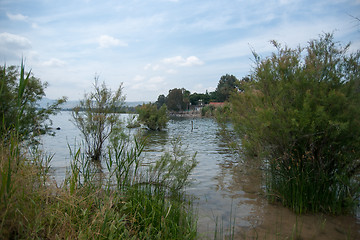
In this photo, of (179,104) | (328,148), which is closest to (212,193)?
(328,148)

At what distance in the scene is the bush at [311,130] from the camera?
15.9ft

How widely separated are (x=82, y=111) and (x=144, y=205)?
34.4 feet

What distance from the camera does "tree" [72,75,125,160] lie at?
12398 mm

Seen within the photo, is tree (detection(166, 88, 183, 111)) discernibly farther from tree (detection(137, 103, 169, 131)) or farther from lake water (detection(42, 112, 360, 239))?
lake water (detection(42, 112, 360, 239))

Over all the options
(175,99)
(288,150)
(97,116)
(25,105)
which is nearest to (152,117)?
(97,116)

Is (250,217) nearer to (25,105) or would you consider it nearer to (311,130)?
(311,130)

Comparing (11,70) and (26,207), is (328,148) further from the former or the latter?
(11,70)

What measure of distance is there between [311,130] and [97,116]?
9974 mm

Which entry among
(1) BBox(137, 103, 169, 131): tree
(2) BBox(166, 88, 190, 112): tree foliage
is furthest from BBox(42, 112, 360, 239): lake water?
(2) BBox(166, 88, 190, 112): tree foliage

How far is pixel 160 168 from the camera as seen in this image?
5.74 meters

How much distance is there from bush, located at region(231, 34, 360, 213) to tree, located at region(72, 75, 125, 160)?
8126 millimetres

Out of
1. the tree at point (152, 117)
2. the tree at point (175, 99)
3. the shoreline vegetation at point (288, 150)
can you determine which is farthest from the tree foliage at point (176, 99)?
the shoreline vegetation at point (288, 150)

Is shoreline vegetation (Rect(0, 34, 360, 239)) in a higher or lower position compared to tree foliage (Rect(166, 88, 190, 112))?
lower

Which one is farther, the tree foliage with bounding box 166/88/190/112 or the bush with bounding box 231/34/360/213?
the tree foliage with bounding box 166/88/190/112
